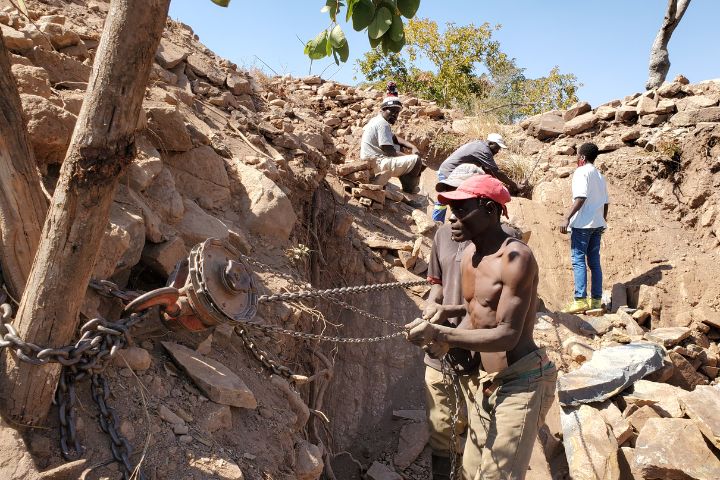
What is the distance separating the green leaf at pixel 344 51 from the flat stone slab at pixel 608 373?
12.9ft

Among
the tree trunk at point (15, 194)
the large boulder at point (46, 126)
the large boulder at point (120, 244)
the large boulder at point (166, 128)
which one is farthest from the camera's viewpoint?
the large boulder at point (166, 128)

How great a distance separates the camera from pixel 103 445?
2391mm

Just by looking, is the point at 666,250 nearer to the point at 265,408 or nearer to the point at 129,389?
the point at 265,408

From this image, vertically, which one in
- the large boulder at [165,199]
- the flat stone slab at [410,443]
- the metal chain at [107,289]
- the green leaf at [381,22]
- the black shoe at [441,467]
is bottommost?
the flat stone slab at [410,443]

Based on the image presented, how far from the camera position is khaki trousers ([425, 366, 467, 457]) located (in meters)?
3.48

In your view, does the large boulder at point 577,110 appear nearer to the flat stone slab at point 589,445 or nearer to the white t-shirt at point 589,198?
the white t-shirt at point 589,198

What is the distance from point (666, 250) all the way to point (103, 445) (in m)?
7.72

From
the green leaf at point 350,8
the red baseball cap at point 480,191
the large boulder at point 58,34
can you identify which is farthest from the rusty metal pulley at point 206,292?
the large boulder at point 58,34

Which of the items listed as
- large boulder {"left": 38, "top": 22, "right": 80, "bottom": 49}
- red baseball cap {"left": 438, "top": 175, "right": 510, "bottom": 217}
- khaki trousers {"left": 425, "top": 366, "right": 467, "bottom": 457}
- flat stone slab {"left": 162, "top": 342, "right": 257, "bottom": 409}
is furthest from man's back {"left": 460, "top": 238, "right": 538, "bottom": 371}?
large boulder {"left": 38, "top": 22, "right": 80, "bottom": 49}

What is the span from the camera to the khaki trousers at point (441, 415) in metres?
3.48

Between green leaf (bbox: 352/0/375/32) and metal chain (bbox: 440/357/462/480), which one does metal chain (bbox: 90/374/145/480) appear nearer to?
metal chain (bbox: 440/357/462/480)

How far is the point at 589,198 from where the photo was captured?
258 inches

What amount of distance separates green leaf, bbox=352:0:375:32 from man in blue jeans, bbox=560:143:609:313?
501 centimetres

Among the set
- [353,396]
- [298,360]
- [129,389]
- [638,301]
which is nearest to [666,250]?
[638,301]
